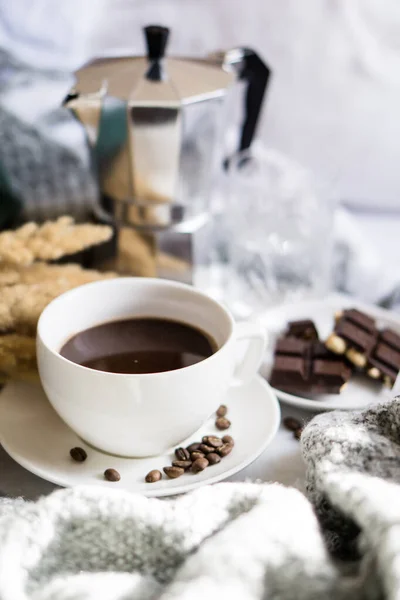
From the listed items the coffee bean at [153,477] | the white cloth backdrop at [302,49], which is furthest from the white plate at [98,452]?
the white cloth backdrop at [302,49]

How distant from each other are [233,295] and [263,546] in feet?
1.43

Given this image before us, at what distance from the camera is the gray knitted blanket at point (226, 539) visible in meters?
0.27

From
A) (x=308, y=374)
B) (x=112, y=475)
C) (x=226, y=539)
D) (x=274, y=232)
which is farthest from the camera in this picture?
(x=274, y=232)

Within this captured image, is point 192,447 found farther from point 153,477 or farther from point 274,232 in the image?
point 274,232

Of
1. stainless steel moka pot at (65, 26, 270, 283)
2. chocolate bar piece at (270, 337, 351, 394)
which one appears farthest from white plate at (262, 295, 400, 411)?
stainless steel moka pot at (65, 26, 270, 283)

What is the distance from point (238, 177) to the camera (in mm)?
749

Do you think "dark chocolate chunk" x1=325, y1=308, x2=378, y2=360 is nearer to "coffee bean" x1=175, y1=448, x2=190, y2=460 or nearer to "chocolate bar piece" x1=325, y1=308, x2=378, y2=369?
"chocolate bar piece" x1=325, y1=308, x2=378, y2=369

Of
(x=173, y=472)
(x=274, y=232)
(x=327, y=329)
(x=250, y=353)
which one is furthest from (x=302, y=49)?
(x=173, y=472)

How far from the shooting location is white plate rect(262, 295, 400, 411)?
0.49 meters

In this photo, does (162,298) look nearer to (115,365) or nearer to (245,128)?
(115,365)

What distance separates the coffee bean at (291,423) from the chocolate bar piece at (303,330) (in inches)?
3.8

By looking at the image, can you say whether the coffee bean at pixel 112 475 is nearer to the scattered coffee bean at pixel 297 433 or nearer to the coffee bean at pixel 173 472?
the coffee bean at pixel 173 472

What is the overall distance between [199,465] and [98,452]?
0.07 m

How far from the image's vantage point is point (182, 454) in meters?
0.42
